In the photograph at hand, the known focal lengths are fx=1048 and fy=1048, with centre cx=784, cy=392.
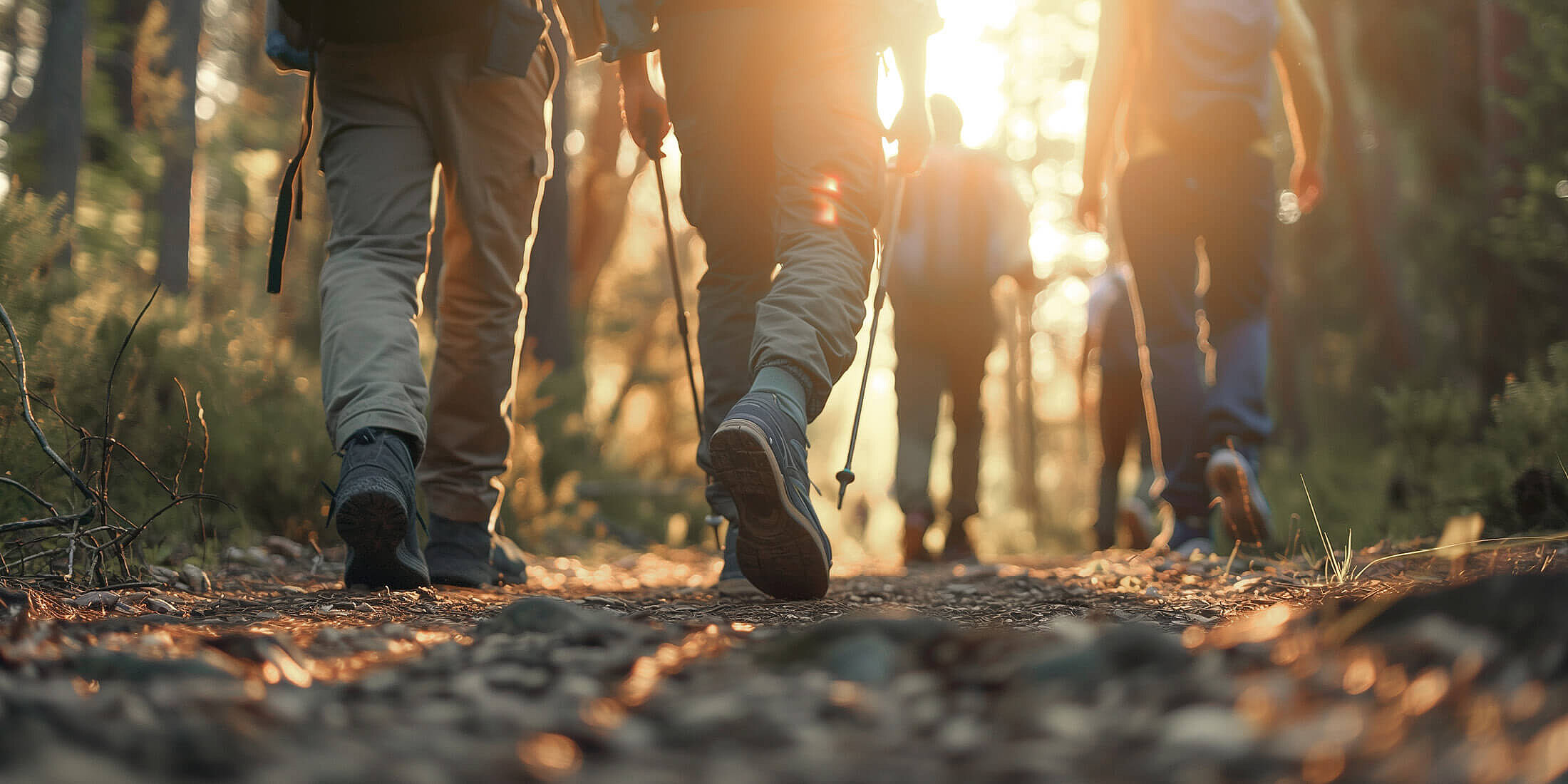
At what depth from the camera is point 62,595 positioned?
192cm

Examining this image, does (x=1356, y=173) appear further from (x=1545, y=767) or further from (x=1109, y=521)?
(x=1545, y=767)

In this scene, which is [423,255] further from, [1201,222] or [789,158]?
[1201,222]

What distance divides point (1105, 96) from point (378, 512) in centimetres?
311

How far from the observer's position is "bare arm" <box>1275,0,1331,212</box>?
152 inches

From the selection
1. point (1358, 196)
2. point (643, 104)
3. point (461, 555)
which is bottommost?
point (461, 555)

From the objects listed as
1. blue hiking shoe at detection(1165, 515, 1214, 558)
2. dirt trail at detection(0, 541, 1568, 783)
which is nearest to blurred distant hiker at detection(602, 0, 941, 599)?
dirt trail at detection(0, 541, 1568, 783)

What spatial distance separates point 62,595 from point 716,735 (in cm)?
168

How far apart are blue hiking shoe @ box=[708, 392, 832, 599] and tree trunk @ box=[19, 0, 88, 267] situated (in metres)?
4.69

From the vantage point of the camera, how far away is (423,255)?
2.49m

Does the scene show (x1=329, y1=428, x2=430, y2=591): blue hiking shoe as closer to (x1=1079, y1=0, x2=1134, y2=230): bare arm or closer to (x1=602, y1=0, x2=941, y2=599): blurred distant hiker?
(x1=602, y1=0, x2=941, y2=599): blurred distant hiker

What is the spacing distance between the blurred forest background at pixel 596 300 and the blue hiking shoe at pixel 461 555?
0.61m

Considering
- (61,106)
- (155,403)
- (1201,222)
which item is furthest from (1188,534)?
(61,106)

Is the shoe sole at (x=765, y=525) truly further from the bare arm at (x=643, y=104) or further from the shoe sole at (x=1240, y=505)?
the shoe sole at (x=1240, y=505)

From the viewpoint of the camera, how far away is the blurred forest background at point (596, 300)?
122 inches
